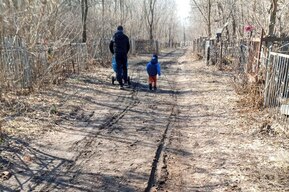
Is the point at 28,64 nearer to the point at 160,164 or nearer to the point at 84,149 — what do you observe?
the point at 84,149

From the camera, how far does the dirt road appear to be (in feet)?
14.7

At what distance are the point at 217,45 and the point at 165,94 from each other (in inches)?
373

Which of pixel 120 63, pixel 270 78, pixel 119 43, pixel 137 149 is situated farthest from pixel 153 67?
pixel 137 149

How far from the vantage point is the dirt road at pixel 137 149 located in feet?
14.7

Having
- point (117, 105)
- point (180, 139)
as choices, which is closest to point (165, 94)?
point (117, 105)

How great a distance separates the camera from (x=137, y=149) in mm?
5734

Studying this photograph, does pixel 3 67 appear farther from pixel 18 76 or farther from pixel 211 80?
pixel 211 80

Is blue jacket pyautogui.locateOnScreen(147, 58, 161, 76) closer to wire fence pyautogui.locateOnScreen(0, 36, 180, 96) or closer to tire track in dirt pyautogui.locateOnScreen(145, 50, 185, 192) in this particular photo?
wire fence pyautogui.locateOnScreen(0, 36, 180, 96)

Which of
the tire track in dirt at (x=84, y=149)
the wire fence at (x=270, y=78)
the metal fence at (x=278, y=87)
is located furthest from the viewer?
the wire fence at (x=270, y=78)

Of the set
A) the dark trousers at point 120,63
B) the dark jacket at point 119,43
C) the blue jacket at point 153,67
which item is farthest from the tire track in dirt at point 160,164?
the dark jacket at point 119,43

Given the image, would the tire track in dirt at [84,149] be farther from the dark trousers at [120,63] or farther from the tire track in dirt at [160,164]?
the dark trousers at [120,63]

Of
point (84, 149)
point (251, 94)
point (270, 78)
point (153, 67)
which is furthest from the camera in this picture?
point (153, 67)

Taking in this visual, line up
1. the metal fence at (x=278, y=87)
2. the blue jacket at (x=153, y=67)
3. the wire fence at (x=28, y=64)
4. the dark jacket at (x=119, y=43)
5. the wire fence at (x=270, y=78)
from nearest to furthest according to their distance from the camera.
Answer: the metal fence at (x=278, y=87) < the wire fence at (x=270, y=78) < the wire fence at (x=28, y=64) < the blue jacket at (x=153, y=67) < the dark jacket at (x=119, y=43)

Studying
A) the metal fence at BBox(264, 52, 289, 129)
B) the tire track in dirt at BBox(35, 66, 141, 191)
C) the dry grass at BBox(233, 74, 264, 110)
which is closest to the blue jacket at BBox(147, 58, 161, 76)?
the tire track in dirt at BBox(35, 66, 141, 191)
